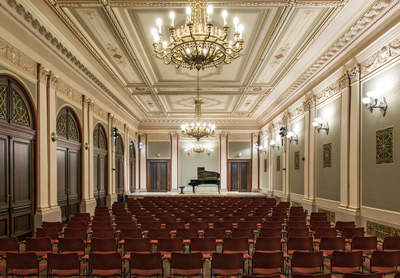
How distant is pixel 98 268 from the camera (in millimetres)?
4086

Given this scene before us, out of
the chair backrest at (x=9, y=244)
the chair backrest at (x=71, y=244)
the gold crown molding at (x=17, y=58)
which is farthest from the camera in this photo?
the gold crown molding at (x=17, y=58)

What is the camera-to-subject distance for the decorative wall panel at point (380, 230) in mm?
6564

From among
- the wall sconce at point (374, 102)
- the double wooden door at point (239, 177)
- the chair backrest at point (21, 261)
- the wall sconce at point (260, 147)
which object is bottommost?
the double wooden door at point (239, 177)

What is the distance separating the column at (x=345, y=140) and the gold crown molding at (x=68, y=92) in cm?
846

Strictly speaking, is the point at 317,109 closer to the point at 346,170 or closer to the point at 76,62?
the point at 346,170

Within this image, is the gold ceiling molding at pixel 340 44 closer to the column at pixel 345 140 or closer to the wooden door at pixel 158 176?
the column at pixel 345 140

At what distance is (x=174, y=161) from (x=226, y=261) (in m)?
18.4

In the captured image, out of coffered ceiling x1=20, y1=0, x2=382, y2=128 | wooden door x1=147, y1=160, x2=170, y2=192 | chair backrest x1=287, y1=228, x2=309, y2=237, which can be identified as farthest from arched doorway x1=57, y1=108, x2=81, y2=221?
wooden door x1=147, y1=160, x2=170, y2=192

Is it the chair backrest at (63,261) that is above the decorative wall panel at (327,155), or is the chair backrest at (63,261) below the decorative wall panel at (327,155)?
below

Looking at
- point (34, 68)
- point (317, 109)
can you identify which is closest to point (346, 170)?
point (317, 109)

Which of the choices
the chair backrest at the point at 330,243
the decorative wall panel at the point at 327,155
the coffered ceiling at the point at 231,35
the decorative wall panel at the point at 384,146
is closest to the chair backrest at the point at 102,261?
the chair backrest at the point at 330,243

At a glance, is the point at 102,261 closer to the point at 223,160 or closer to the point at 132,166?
the point at 132,166

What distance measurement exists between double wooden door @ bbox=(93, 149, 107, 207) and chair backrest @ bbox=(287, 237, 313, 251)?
9564 millimetres

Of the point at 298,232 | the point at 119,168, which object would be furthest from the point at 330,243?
the point at 119,168
